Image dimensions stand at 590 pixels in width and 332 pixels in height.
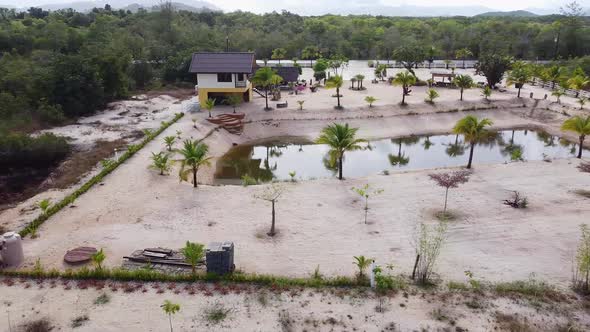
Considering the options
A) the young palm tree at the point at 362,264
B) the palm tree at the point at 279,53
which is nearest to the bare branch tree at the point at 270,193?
the young palm tree at the point at 362,264

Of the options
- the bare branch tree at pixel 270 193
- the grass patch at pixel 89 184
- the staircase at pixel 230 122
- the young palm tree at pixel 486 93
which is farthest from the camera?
the young palm tree at pixel 486 93

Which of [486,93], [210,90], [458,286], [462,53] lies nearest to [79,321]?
[458,286]

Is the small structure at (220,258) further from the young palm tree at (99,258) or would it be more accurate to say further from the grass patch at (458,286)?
the grass patch at (458,286)

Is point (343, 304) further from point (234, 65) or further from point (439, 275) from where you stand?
point (234, 65)

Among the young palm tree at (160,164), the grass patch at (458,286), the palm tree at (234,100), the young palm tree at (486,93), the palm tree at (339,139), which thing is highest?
the young palm tree at (486,93)

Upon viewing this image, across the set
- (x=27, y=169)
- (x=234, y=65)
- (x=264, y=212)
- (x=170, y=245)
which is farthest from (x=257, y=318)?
(x=234, y=65)

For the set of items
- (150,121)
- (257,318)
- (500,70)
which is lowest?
(257,318)

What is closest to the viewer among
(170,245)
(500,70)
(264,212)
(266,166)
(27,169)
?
(170,245)
